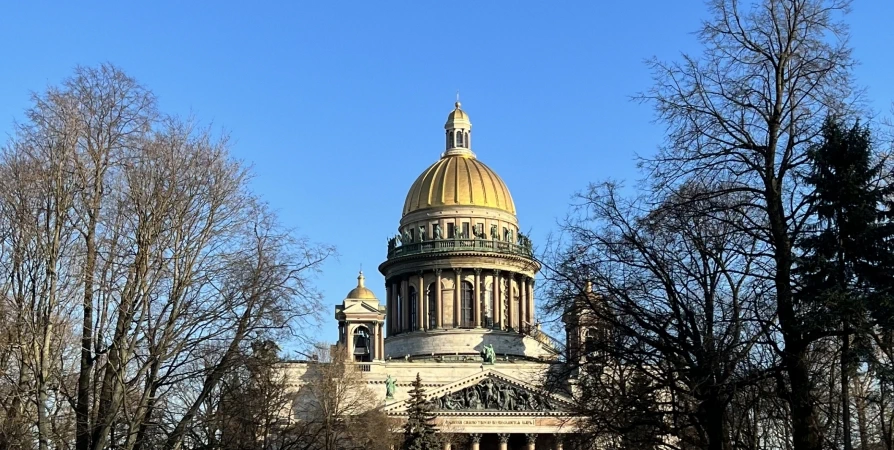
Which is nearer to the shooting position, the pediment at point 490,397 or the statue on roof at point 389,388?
the statue on roof at point 389,388

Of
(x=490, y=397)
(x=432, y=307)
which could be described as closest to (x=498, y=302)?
(x=432, y=307)

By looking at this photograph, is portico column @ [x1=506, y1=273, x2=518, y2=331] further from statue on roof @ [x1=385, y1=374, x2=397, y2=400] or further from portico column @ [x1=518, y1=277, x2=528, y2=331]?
statue on roof @ [x1=385, y1=374, x2=397, y2=400]

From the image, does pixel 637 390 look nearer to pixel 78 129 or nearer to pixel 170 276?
pixel 170 276

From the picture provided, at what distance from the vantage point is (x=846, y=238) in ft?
74.6

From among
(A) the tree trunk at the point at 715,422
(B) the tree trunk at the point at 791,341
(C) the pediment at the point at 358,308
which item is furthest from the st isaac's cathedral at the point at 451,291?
(B) the tree trunk at the point at 791,341

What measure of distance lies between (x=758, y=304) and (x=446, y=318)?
84.5 metres

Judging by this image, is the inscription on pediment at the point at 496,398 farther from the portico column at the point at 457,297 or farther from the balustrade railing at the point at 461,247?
the balustrade railing at the point at 461,247

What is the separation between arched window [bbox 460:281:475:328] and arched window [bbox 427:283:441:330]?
84.4 inches

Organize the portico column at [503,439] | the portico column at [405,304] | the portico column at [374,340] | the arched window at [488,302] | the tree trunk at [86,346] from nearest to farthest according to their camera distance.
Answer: the tree trunk at [86,346]
the portico column at [503,439]
the portico column at [374,340]
the arched window at [488,302]
the portico column at [405,304]

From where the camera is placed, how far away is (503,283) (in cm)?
Result: 10931

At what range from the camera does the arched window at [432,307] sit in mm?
106500

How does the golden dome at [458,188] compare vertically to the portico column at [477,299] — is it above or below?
above

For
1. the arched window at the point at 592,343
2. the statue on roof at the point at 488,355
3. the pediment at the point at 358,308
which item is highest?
the pediment at the point at 358,308

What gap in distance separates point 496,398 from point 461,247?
17861 mm
